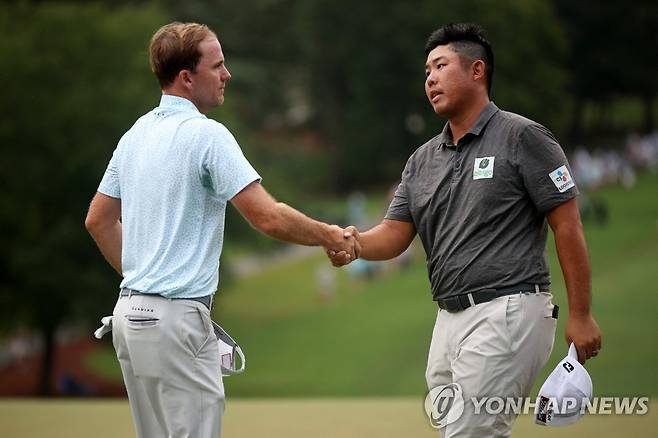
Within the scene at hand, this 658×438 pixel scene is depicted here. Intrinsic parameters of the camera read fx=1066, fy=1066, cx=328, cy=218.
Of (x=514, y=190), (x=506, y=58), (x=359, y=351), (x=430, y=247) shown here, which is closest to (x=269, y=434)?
(x=430, y=247)

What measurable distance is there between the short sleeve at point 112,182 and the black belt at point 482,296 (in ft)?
3.58

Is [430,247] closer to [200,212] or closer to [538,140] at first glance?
[538,140]

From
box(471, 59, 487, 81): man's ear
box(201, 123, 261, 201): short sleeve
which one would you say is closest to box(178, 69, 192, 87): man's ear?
box(201, 123, 261, 201): short sleeve

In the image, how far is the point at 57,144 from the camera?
54.4 ft

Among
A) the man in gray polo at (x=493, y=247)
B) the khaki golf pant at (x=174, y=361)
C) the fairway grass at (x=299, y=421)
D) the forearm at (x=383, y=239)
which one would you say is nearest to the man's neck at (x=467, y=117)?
the man in gray polo at (x=493, y=247)

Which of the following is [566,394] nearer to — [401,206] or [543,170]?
[543,170]

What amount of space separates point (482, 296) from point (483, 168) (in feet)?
1.30

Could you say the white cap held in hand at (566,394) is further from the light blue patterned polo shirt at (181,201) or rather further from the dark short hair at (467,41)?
the light blue patterned polo shirt at (181,201)

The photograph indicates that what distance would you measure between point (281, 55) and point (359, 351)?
183 inches

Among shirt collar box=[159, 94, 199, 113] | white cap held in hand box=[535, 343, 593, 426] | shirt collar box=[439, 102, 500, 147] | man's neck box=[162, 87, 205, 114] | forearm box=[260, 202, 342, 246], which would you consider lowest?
white cap held in hand box=[535, 343, 593, 426]

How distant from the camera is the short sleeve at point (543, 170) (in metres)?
3.22

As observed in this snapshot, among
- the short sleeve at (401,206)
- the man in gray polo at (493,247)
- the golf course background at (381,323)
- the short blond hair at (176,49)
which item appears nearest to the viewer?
the short blond hair at (176,49)

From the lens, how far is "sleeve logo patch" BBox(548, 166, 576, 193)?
10.6 ft

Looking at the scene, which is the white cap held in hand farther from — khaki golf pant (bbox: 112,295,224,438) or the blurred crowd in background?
the blurred crowd in background
